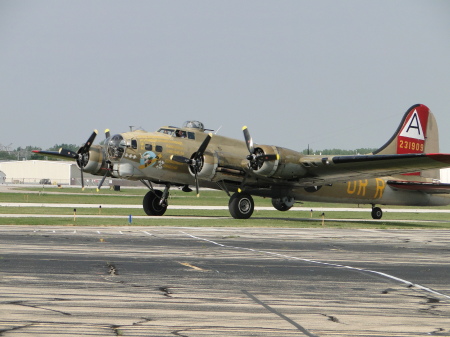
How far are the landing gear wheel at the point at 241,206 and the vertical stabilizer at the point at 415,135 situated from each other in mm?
10855

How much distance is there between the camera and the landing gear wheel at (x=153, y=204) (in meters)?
42.1

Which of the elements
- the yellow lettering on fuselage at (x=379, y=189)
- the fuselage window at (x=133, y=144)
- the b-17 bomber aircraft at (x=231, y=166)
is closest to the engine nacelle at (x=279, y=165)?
the b-17 bomber aircraft at (x=231, y=166)

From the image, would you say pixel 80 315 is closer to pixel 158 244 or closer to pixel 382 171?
pixel 158 244

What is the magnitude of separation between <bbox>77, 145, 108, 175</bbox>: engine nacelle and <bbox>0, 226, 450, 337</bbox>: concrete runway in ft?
47.5

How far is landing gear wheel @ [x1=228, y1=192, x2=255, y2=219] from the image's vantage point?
38.8 m

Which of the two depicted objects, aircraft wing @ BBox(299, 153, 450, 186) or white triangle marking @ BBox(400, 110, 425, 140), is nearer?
aircraft wing @ BBox(299, 153, 450, 186)

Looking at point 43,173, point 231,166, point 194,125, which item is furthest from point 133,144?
point 43,173

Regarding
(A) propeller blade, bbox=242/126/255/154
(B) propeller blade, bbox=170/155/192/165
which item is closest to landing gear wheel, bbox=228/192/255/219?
(A) propeller blade, bbox=242/126/255/154

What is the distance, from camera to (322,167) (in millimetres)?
37062

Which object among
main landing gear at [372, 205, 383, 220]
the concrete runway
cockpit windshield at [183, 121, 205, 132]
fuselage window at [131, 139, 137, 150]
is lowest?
the concrete runway

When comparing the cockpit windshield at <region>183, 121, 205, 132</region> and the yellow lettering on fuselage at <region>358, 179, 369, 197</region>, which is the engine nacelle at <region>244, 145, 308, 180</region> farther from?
the yellow lettering on fuselage at <region>358, 179, 369, 197</region>

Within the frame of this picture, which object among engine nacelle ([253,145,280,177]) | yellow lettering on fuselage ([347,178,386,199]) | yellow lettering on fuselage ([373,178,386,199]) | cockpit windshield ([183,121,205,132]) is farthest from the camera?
yellow lettering on fuselage ([373,178,386,199])

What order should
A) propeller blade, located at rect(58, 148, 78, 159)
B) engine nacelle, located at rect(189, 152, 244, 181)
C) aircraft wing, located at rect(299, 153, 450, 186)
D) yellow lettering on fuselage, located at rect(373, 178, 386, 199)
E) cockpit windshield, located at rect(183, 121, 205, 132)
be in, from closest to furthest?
aircraft wing, located at rect(299, 153, 450, 186), engine nacelle, located at rect(189, 152, 244, 181), cockpit windshield, located at rect(183, 121, 205, 132), propeller blade, located at rect(58, 148, 78, 159), yellow lettering on fuselage, located at rect(373, 178, 386, 199)

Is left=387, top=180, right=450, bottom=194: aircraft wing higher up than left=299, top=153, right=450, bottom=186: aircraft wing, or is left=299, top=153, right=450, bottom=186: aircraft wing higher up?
left=299, top=153, right=450, bottom=186: aircraft wing
